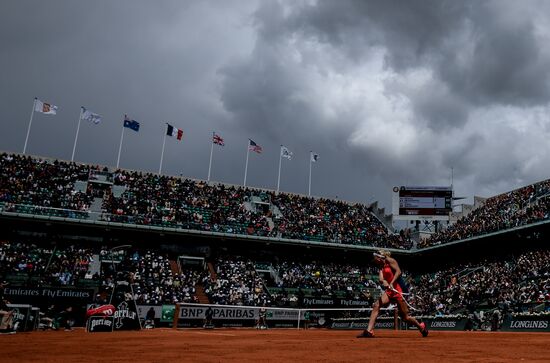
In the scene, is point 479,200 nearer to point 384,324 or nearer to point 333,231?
point 333,231

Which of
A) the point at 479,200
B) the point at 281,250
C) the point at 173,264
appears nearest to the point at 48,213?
the point at 173,264

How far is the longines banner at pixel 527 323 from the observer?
77.9ft

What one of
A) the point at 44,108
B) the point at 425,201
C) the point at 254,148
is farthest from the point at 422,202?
the point at 44,108

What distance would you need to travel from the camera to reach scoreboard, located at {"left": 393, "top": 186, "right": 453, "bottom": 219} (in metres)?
58.2

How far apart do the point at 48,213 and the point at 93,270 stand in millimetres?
6161

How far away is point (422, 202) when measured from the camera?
194ft

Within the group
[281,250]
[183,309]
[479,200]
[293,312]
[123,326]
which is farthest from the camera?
[479,200]

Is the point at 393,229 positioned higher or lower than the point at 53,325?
higher

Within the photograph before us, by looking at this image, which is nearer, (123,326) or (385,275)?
(385,275)

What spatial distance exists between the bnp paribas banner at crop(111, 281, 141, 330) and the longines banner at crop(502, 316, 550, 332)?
19.0m

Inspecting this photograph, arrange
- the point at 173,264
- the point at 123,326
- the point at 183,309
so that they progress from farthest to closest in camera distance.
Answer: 1. the point at 173,264
2. the point at 183,309
3. the point at 123,326

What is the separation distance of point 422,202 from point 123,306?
44.5m

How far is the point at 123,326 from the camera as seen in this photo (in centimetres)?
2153

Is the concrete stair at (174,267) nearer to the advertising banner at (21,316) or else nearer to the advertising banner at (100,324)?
A: the advertising banner at (21,316)
